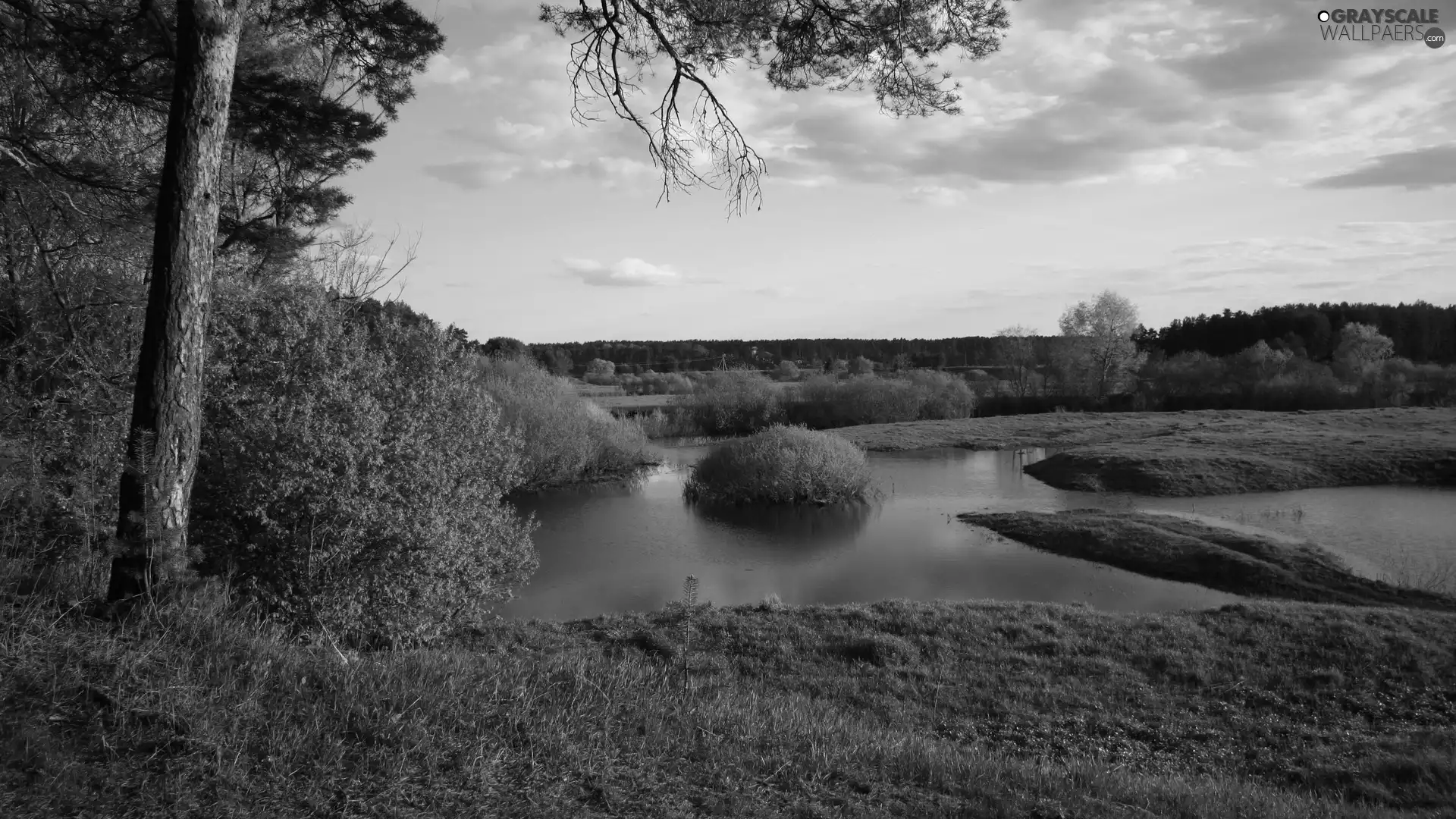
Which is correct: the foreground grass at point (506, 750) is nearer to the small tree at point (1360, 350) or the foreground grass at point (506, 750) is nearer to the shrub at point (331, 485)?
the shrub at point (331, 485)

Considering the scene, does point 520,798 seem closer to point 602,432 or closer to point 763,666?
point 763,666

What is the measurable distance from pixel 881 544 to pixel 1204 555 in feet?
25.9

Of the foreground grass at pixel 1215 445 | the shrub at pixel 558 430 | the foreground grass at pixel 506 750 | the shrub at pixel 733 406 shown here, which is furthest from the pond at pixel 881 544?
the shrub at pixel 733 406

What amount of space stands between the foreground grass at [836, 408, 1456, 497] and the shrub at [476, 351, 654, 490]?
14937 mm

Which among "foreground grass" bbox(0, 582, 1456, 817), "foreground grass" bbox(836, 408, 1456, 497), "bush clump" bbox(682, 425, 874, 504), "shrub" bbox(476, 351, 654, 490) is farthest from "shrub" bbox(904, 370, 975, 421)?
"foreground grass" bbox(0, 582, 1456, 817)

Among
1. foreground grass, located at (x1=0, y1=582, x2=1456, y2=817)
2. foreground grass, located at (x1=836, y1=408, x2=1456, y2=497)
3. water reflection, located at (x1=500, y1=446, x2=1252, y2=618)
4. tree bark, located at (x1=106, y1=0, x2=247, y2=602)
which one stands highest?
tree bark, located at (x1=106, y1=0, x2=247, y2=602)

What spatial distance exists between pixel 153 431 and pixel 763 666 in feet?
27.7

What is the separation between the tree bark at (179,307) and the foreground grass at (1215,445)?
32.5 metres

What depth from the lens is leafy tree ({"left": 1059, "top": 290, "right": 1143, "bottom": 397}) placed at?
222ft

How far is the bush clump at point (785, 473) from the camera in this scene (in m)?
29.4

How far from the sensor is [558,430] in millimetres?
33812

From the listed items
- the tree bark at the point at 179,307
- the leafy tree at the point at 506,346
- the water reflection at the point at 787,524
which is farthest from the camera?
the leafy tree at the point at 506,346

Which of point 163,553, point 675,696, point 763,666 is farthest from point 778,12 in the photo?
point 763,666

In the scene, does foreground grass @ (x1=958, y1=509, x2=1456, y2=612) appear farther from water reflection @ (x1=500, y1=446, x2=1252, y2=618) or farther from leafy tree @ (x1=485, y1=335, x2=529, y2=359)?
leafy tree @ (x1=485, y1=335, x2=529, y2=359)
